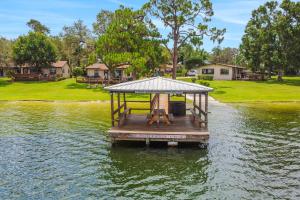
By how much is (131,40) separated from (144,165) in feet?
139

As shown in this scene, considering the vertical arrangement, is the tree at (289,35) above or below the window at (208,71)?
above

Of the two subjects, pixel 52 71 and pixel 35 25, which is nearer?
pixel 52 71

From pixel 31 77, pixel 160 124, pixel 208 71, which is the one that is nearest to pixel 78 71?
pixel 31 77

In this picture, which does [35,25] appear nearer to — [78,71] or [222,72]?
[78,71]

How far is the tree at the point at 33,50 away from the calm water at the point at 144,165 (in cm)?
4945

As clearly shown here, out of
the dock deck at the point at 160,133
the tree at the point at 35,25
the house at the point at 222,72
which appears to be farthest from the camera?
the tree at the point at 35,25

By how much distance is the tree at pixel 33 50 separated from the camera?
2940 inches

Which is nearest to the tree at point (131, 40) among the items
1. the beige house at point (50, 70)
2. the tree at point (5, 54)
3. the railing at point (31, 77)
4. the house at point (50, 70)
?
the railing at point (31, 77)

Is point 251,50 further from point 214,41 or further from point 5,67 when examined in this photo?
point 5,67

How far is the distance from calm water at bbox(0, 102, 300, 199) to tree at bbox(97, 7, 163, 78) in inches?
1189

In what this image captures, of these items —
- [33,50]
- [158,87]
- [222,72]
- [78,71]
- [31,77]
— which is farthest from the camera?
[222,72]

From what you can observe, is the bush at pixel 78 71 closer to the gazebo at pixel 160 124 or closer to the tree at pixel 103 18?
the tree at pixel 103 18

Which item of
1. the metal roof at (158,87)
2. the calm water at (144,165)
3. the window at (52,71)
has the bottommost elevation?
the calm water at (144,165)

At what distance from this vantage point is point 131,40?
57469 millimetres
